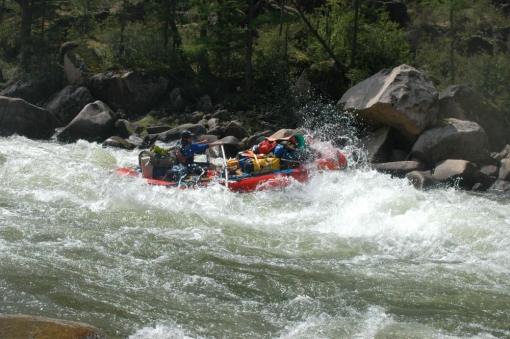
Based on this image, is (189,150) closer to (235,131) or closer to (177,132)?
(235,131)

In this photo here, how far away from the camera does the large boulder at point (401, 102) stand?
1458cm

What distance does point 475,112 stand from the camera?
51.8ft

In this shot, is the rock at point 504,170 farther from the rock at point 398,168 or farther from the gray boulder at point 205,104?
the gray boulder at point 205,104

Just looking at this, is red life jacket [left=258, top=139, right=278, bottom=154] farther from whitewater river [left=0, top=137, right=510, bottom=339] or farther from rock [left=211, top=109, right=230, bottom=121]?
rock [left=211, top=109, right=230, bottom=121]

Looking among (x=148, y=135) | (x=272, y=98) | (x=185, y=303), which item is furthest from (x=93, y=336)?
(x=272, y=98)

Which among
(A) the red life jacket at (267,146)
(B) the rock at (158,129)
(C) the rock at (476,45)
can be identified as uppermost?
(C) the rock at (476,45)

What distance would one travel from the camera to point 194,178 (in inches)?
443

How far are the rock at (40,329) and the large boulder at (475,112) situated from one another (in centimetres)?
1321

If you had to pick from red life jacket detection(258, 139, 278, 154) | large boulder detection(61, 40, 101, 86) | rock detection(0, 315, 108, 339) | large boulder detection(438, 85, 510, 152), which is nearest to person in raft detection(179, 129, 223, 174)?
red life jacket detection(258, 139, 278, 154)

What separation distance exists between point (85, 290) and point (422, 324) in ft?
11.4

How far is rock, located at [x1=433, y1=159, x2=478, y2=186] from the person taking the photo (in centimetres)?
1336

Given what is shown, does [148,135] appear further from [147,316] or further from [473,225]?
[147,316]

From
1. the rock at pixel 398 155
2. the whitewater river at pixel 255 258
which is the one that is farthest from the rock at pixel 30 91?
the rock at pixel 398 155

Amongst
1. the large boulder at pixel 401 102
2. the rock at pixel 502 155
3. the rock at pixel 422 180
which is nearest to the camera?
the rock at pixel 422 180
